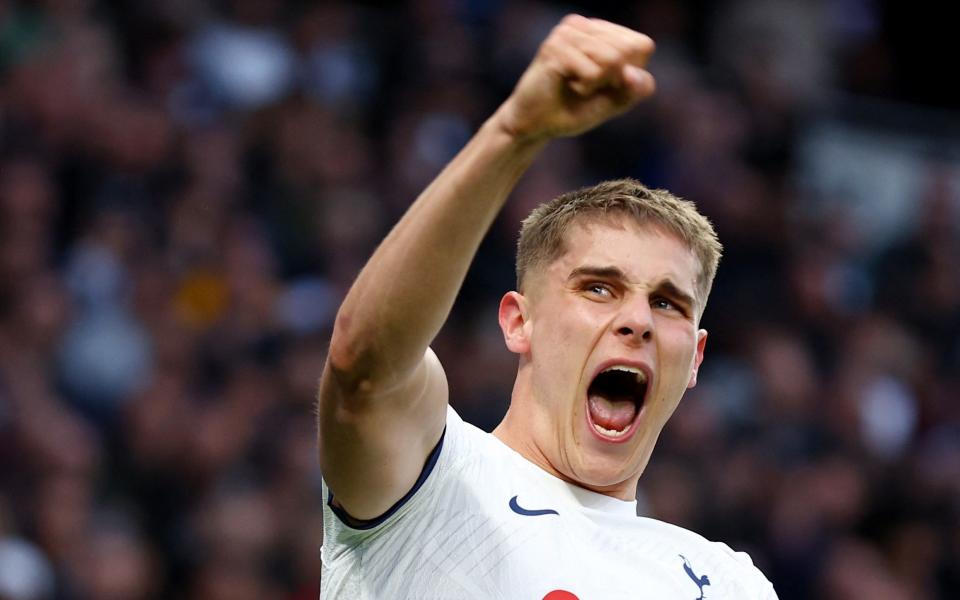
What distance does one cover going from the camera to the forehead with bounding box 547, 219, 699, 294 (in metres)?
3.33

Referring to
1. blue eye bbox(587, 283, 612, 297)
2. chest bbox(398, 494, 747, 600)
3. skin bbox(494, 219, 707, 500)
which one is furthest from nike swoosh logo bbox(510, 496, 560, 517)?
blue eye bbox(587, 283, 612, 297)

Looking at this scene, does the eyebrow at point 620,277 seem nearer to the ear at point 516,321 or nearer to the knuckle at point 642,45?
the ear at point 516,321

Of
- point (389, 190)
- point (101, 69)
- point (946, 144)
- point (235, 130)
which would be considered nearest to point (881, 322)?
point (946, 144)

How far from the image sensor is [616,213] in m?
3.39

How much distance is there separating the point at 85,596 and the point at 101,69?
290 cm

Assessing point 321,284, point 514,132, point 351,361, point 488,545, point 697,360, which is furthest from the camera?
point 321,284

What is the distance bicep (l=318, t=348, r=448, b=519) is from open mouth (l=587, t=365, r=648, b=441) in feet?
1.94

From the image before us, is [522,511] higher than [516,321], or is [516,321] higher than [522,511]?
[516,321]

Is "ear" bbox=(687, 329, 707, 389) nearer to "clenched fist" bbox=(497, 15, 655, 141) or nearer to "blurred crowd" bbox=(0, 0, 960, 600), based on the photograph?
"clenched fist" bbox=(497, 15, 655, 141)

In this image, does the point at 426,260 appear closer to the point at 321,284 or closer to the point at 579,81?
the point at 579,81

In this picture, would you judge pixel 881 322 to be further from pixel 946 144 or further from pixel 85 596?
pixel 85 596

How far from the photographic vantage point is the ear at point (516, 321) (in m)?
3.46

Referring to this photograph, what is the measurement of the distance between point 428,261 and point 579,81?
41 centimetres

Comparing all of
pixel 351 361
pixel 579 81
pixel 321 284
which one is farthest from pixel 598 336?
pixel 321 284
